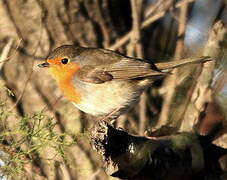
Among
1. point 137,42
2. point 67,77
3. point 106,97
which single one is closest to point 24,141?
point 106,97

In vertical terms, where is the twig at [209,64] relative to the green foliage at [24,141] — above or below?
above

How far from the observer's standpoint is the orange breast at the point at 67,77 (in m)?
3.76

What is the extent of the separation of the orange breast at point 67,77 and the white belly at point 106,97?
0.05m

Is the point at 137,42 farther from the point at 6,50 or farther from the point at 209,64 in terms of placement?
the point at 209,64

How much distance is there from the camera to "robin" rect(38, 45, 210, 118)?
3701 mm

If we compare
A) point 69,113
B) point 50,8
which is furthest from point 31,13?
point 69,113

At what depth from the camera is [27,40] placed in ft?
15.1

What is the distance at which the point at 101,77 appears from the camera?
387 centimetres

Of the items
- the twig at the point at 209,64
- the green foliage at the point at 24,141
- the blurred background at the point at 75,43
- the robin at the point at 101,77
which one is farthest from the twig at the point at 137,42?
the twig at the point at 209,64

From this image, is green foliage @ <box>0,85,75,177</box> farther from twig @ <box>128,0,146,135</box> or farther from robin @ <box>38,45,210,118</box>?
twig @ <box>128,0,146,135</box>

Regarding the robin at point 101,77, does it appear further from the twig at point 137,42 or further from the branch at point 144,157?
the branch at point 144,157

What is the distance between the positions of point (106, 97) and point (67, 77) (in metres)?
0.41

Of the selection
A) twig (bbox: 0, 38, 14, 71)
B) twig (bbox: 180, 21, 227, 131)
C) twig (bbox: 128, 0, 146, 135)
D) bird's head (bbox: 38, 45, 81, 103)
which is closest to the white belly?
bird's head (bbox: 38, 45, 81, 103)

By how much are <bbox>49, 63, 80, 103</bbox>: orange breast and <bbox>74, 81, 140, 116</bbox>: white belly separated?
0.17ft
